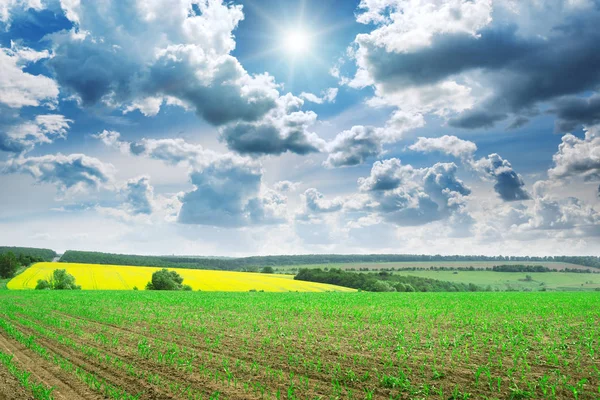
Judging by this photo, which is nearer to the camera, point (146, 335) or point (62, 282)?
point (146, 335)

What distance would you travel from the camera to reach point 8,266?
10588 centimetres

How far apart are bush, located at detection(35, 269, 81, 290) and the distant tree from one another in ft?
140

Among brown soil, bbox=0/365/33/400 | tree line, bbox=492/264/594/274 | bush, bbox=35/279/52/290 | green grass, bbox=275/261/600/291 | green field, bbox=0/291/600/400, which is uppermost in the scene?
green field, bbox=0/291/600/400

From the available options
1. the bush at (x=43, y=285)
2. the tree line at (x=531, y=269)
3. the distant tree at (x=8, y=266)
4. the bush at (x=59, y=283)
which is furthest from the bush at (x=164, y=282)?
the tree line at (x=531, y=269)

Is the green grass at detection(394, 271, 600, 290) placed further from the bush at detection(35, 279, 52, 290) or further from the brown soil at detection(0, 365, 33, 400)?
the brown soil at detection(0, 365, 33, 400)

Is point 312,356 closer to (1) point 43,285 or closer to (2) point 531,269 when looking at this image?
(1) point 43,285

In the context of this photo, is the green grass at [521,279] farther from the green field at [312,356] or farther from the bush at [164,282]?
the green field at [312,356]

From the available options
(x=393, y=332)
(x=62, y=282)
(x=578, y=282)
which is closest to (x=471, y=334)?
(x=393, y=332)

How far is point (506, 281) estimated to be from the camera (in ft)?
490

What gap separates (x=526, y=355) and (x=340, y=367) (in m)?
7.92

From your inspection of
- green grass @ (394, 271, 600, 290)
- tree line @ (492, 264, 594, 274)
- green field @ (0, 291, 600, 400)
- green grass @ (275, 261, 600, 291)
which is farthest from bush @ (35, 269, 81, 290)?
tree line @ (492, 264, 594, 274)

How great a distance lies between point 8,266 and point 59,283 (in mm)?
47880

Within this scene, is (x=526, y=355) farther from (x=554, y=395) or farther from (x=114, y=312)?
(x=114, y=312)

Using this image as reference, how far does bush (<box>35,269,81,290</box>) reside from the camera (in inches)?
2837
